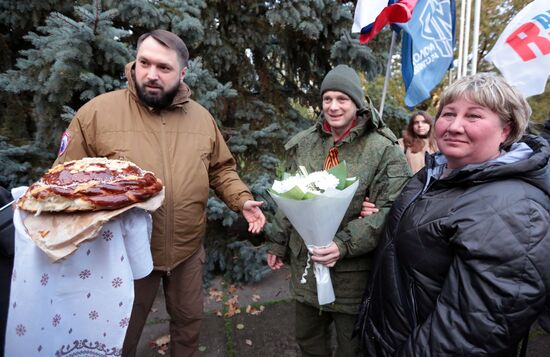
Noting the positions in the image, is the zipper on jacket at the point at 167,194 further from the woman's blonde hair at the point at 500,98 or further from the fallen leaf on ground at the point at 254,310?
the fallen leaf on ground at the point at 254,310

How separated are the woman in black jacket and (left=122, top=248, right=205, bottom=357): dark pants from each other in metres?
1.36

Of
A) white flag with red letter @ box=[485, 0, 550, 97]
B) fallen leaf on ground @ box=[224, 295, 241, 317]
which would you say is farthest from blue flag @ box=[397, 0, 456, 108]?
fallen leaf on ground @ box=[224, 295, 241, 317]

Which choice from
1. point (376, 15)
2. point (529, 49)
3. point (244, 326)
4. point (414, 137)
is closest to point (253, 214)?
point (244, 326)

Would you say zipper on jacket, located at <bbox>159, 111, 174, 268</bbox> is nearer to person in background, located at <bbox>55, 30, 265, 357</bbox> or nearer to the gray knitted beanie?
person in background, located at <bbox>55, 30, 265, 357</bbox>

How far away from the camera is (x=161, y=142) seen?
205 centimetres

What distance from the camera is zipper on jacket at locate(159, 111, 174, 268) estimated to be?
2.03 m

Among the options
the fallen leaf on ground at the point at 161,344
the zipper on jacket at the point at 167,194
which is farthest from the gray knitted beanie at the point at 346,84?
the fallen leaf on ground at the point at 161,344

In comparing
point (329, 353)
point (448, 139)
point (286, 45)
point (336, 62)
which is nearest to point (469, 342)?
point (448, 139)

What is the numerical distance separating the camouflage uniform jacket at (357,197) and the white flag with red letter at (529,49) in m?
2.57

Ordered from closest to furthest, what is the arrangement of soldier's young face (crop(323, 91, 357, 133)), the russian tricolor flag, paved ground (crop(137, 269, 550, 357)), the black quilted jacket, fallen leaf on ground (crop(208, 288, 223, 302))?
the black quilted jacket, soldier's young face (crop(323, 91, 357, 133)), paved ground (crop(137, 269, 550, 357)), the russian tricolor flag, fallen leaf on ground (crop(208, 288, 223, 302))

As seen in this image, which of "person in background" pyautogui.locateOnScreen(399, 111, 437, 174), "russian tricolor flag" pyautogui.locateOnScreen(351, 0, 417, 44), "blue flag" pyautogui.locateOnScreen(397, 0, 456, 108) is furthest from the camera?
"person in background" pyautogui.locateOnScreen(399, 111, 437, 174)

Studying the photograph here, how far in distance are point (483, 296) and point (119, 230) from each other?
1.49 metres

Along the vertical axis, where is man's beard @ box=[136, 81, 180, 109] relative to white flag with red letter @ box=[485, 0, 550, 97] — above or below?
below

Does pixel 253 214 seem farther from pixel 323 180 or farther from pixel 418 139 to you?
pixel 418 139
